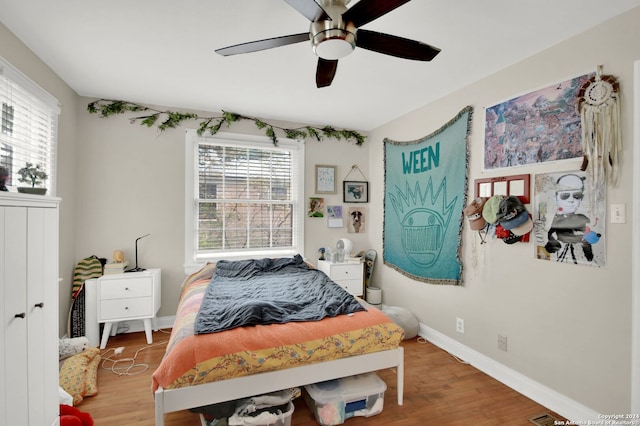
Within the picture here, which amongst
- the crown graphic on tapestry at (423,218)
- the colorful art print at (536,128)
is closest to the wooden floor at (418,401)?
the crown graphic on tapestry at (423,218)

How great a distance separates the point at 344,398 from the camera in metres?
1.88

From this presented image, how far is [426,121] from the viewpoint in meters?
3.25

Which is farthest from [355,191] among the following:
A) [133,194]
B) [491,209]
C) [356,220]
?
[133,194]

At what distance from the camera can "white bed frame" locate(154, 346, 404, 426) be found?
1589 mm

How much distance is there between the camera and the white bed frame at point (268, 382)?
159 cm

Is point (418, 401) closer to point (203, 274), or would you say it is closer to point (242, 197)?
point (203, 274)

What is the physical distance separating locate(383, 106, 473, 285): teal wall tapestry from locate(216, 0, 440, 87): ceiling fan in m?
1.34

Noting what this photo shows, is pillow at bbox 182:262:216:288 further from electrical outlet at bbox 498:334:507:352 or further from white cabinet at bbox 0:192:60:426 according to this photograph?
electrical outlet at bbox 498:334:507:352

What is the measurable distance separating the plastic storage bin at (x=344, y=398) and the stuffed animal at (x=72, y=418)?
1264mm

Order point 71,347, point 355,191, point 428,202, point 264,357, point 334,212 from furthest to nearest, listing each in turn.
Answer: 1. point 355,191
2. point 334,212
3. point 428,202
4. point 71,347
5. point 264,357

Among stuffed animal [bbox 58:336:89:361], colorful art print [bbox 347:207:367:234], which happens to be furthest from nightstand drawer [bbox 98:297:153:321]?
colorful art print [bbox 347:207:367:234]

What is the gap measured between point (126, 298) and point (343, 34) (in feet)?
9.64

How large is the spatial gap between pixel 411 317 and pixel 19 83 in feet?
12.4

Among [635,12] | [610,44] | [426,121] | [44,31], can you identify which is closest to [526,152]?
[610,44]
